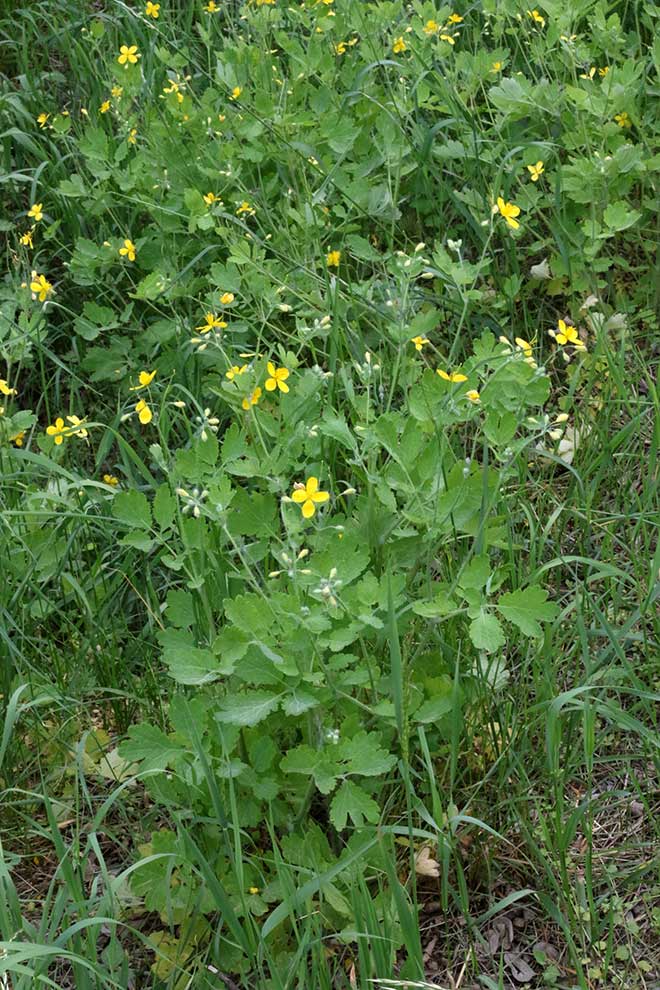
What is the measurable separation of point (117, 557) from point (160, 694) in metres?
0.42

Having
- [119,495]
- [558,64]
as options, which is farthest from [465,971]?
[558,64]

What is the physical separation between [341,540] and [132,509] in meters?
0.39

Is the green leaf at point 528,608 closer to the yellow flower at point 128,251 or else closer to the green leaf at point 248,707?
the green leaf at point 248,707

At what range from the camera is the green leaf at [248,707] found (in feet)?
6.21

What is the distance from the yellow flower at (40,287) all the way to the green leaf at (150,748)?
151cm

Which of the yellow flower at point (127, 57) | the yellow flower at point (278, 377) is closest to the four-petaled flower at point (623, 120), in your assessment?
the yellow flower at point (127, 57)

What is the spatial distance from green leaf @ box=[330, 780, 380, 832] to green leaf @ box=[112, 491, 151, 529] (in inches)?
22.7

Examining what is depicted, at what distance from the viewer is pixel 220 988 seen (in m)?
2.01

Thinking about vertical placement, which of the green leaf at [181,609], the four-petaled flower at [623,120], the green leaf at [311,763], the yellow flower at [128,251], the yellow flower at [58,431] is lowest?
the green leaf at [311,763]

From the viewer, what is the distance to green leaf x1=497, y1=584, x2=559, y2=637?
1.93 metres

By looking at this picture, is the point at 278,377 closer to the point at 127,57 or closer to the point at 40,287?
the point at 40,287

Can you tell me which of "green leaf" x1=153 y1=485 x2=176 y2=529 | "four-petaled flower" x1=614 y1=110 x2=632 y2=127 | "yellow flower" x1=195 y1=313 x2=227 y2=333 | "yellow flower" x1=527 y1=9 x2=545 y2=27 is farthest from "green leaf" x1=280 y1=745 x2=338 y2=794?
"yellow flower" x1=527 y1=9 x2=545 y2=27

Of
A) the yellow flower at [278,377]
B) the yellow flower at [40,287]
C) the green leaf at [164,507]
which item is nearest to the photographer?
the green leaf at [164,507]

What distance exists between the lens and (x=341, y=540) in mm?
1950
